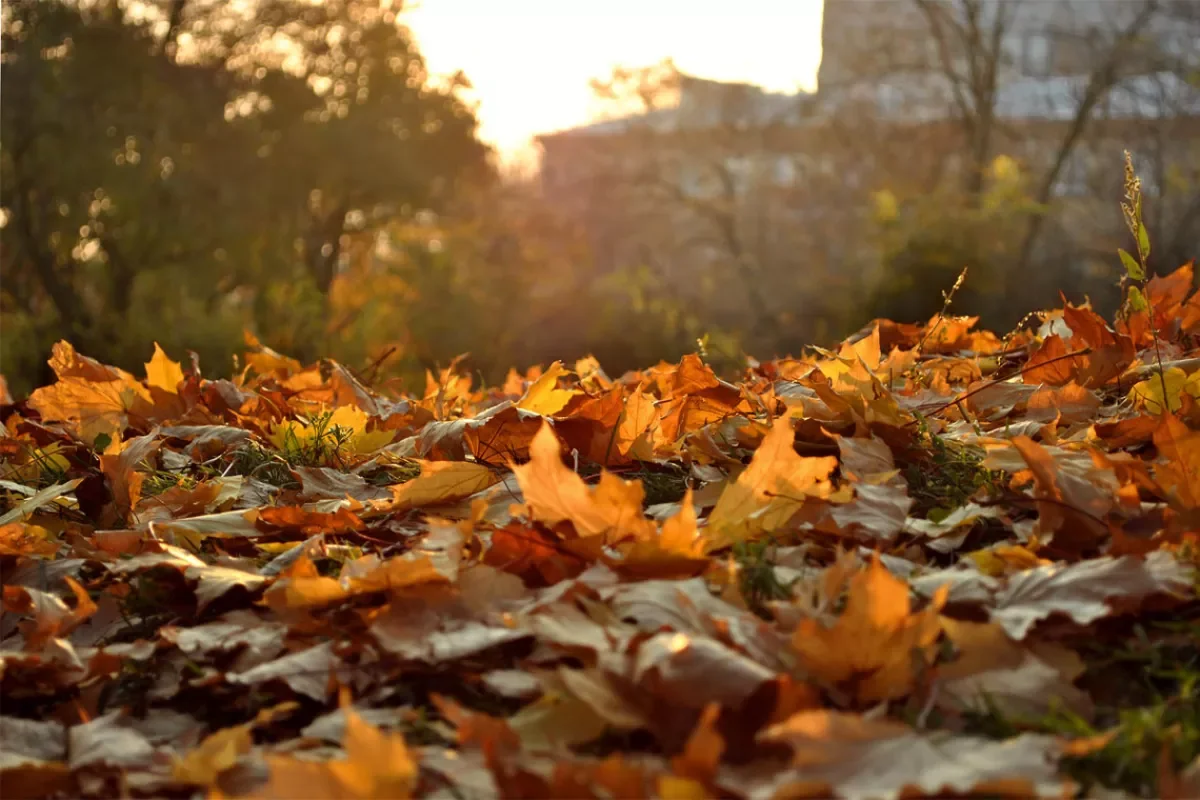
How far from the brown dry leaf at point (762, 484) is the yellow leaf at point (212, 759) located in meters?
0.56

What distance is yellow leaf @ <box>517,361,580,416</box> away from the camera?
1.79 m

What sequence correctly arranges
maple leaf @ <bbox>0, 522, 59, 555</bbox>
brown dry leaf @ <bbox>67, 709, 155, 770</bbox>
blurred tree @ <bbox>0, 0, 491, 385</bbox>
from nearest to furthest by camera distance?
brown dry leaf @ <bbox>67, 709, 155, 770</bbox> → maple leaf @ <bbox>0, 522, 59, 555</bbox> → blurred tree @ <bbox>0, 0, 491, 385</bbox>

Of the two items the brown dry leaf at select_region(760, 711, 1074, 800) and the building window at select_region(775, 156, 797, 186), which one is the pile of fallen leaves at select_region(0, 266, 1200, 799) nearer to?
the brown dry leaf at select_region(760, 711, 1074, 800)

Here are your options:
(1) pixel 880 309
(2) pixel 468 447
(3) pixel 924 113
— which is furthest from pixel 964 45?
(2) pixel 468 447

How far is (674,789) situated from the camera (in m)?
0.82

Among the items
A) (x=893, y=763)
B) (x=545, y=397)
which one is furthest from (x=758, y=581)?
(x=545, y=397)

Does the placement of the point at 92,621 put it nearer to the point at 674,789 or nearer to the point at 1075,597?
the point at 674,789

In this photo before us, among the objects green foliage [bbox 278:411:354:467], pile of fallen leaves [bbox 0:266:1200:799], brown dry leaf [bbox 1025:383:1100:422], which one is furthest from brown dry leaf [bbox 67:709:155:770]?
brown dry leaf [bbox 1025:383:1100:422]

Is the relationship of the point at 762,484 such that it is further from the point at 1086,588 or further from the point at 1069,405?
the point at 1069,405

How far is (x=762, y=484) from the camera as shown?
1.34 meters

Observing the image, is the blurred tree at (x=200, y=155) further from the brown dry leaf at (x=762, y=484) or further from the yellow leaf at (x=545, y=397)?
the brown dry leaf at (x=762, y=484)

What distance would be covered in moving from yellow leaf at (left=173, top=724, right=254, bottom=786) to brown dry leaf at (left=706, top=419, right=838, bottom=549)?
1.83ft

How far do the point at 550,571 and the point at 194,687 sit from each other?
1.33 feet

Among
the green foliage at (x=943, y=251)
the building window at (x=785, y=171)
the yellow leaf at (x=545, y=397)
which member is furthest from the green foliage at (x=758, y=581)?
the building window at (x=785, y=171)
